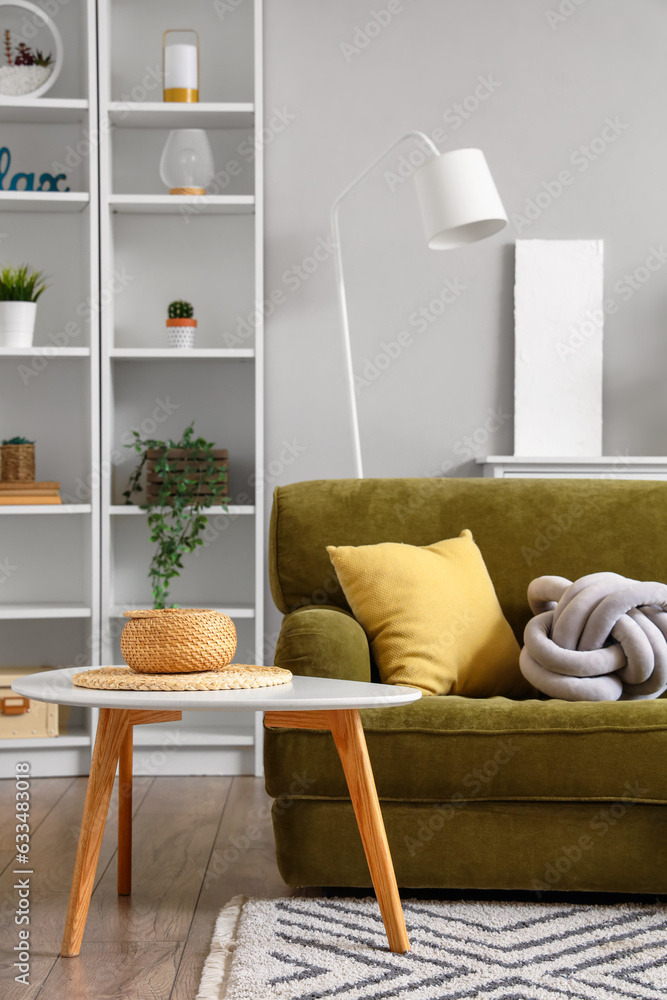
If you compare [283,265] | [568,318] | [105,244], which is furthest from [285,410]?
[568,318]

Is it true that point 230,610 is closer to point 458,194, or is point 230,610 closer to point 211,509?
Answer: point 211,509

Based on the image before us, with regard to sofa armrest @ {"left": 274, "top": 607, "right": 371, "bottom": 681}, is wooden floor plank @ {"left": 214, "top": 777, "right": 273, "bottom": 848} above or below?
below

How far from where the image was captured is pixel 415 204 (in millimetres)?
3328

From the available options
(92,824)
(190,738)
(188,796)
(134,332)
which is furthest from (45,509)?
(92,824)

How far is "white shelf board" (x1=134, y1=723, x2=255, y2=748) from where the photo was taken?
9.96ft

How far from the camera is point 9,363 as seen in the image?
327 centimetres

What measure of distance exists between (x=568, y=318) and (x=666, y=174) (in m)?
0.64

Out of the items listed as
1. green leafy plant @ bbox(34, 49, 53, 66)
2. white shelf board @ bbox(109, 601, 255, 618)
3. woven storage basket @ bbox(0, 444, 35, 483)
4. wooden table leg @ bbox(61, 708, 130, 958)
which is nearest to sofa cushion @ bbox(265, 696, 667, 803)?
wooden table leg @ bbox(61, 708, 130, 958)

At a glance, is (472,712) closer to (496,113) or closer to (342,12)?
(496,113)

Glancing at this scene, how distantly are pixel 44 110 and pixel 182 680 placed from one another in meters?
2.32

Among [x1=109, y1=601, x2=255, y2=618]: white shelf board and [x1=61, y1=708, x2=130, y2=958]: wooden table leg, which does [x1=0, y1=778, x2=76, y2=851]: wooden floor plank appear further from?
[x1=61, y1=708, x2=130, y2=958]: wooden table leg

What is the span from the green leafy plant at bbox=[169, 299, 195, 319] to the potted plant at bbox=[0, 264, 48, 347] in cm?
41

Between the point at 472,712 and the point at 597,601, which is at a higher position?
the point at 597,601

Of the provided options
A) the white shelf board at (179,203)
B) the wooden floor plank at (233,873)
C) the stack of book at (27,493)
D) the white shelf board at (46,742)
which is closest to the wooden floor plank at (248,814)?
the wooden floor plank at (233,873)
